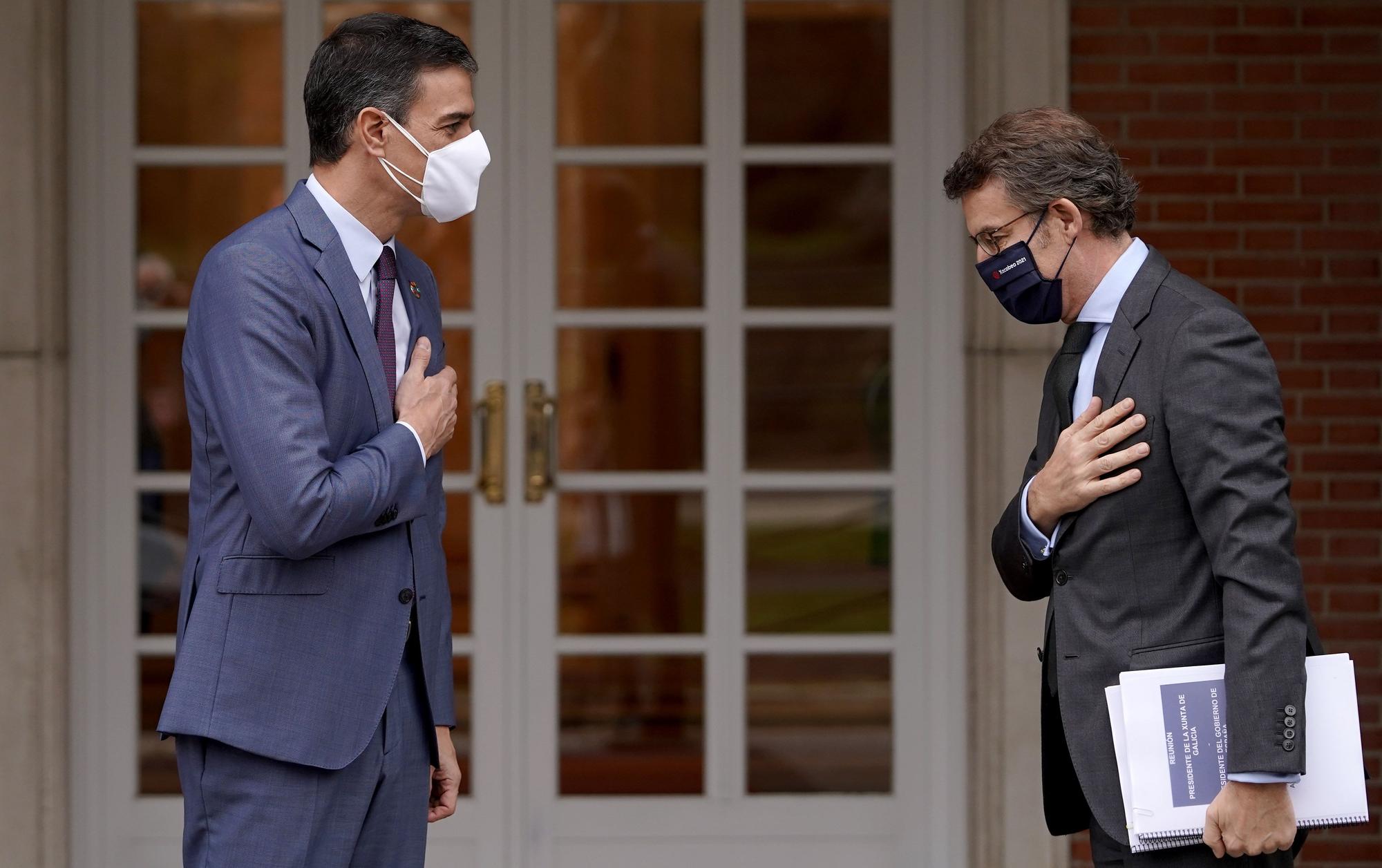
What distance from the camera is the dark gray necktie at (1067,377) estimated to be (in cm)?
216

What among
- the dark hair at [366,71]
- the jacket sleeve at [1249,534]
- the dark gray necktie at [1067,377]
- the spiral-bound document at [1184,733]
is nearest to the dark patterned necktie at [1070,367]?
the dark gray necktie at [1067,377]

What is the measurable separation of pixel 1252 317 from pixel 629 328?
1674 mm

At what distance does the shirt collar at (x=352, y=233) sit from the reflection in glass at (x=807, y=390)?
199cm

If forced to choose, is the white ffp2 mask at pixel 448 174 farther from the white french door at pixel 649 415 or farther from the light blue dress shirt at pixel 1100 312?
the white french door at pixel 649 415

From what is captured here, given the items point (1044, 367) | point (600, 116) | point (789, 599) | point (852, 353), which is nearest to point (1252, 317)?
point (1044, 367)

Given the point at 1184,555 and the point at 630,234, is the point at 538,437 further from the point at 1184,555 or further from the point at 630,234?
the point at 1184,555

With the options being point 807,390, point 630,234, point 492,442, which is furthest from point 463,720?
point 630,234

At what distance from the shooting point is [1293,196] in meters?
3.86

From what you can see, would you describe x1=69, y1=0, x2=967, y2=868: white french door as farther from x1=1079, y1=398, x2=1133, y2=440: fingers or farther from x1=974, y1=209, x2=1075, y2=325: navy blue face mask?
x1=1079, y1=398, x2=1133, y2=440: fingers

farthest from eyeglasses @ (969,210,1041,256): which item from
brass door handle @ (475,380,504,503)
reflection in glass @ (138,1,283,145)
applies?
reflection in glass @ (138,1,283,145)

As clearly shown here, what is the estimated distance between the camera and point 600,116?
160 inches

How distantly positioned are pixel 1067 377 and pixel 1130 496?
9.3 inches

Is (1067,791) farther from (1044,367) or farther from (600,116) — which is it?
(600,116)

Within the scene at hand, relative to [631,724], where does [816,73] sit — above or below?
above
